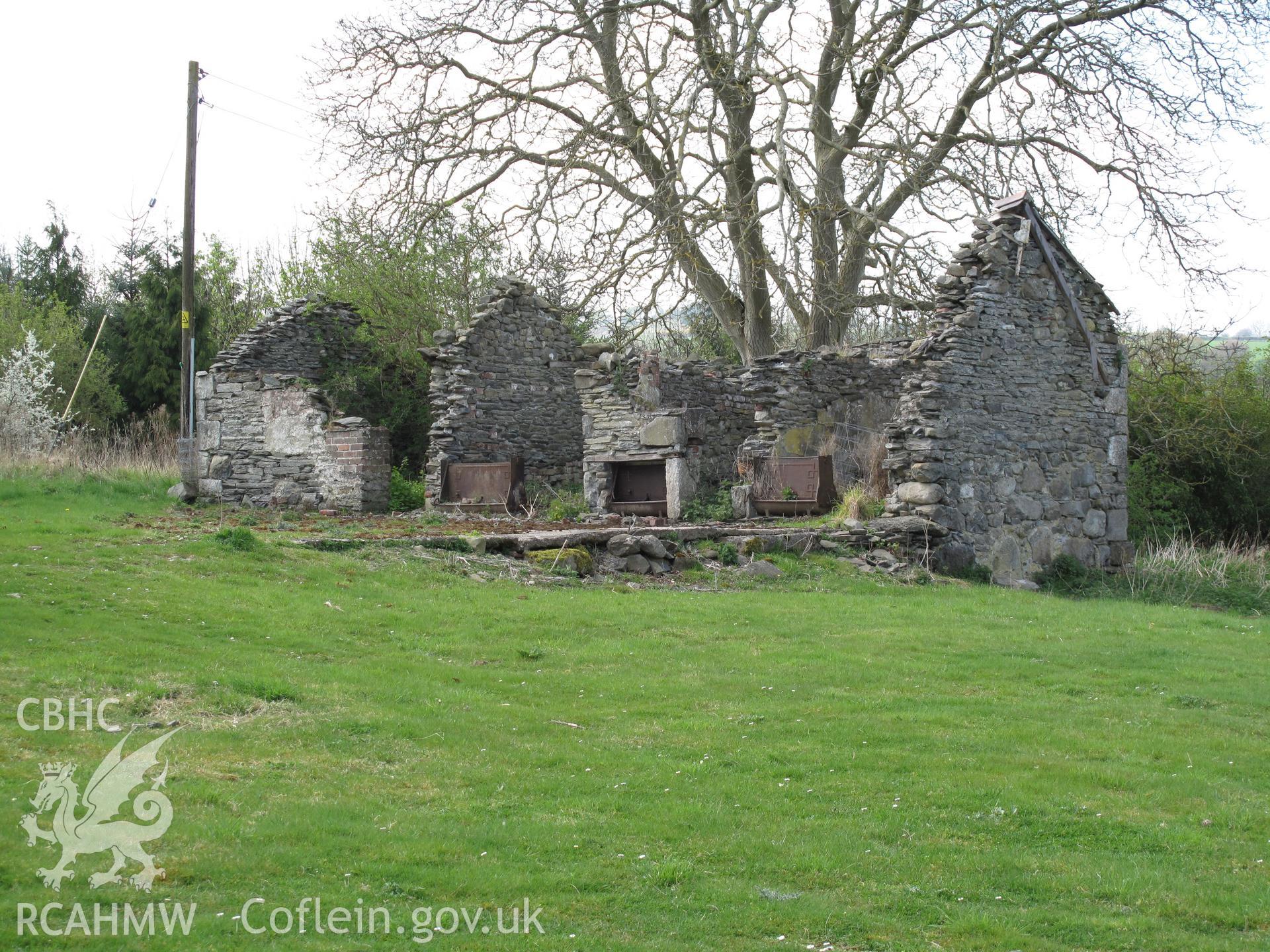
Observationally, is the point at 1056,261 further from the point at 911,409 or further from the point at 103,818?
the point at 103,818

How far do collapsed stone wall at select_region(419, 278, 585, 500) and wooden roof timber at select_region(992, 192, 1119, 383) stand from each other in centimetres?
857

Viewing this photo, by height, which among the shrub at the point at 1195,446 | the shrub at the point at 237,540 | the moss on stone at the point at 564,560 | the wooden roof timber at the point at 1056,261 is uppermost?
the wooden roof timber at the point at 1056,261

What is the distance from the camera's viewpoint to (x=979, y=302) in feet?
55.3

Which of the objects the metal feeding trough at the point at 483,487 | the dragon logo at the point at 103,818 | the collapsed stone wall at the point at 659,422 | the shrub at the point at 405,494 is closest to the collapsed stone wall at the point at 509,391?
the metal feeding trough at the point at 483,487

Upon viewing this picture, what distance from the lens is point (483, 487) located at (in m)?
20.1

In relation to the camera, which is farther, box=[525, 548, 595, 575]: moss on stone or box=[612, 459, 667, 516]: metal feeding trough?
box=[612, 459, 667, 516]: metal feeding trough

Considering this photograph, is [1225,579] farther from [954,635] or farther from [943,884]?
[943,884]

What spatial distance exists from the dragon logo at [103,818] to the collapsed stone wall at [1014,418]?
12.4 meters

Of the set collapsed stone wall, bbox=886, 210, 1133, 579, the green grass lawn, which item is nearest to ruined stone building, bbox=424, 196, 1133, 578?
collapsed stone wall, bbox=886, 210, 1133, 579

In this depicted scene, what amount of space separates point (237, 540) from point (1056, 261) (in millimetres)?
12717

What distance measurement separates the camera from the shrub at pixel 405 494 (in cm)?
2162

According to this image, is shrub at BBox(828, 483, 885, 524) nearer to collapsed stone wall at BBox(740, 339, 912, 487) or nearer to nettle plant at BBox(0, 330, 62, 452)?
collapsed stone wall at BBox(740, 339, 912, 487)

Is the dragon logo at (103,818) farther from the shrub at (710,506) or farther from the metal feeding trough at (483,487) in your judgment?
the metal feeding trough at (483,487)

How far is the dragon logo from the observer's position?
15.5 feet
